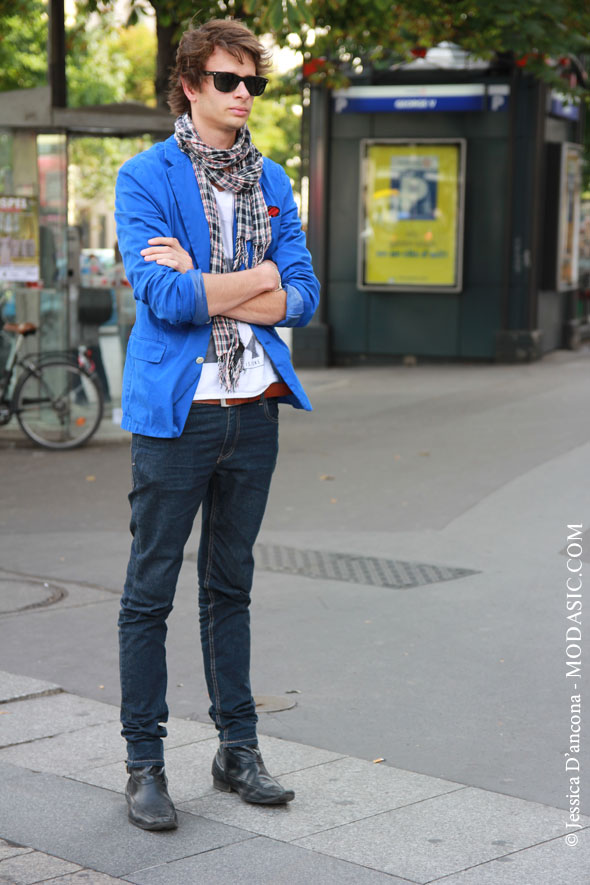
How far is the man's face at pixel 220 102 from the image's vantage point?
3.31m

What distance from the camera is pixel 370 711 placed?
14.0 ft

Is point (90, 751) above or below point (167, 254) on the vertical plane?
below

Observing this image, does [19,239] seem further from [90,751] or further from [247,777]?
[247,777]

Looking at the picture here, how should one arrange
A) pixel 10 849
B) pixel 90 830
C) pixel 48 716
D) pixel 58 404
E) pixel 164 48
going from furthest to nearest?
pixel 164 48, pixel 58 404, pixel 48 716, pixel 90 830, pixel 10 849

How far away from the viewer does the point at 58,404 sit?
34.2ft

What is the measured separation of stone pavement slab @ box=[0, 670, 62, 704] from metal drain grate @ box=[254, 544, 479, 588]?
1925 millimetres

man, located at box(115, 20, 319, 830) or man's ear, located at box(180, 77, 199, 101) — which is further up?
man's ear, located at box(180, 77, 199, 101)

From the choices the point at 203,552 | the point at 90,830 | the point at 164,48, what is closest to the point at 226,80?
the point at 203,552

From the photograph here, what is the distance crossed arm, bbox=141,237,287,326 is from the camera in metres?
3.24

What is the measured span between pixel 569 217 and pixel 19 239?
939 cm

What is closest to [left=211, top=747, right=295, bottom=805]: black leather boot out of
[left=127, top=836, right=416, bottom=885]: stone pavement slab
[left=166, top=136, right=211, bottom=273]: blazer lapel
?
[left=127, top=836, right=416, bottom=885]: stone pavement slab

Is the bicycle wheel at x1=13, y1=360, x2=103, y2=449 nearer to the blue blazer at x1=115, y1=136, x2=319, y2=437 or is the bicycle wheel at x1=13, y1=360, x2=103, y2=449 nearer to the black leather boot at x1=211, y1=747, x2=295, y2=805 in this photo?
the black leather boot at x1=211, y1=747, x2=295, y2=805

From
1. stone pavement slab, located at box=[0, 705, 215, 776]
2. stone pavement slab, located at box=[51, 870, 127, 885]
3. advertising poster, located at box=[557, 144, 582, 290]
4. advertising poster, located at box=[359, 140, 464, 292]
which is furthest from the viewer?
advertising poster, located at box=[557, 144, 582, 290]

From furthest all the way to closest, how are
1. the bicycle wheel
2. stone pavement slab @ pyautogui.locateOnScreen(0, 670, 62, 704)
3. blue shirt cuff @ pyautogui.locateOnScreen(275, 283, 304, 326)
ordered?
the bicycle wheel → stone pavement slab @ pyautogui.locateOnScreen(0, 670, 62, 704) → blue shirt cuff @ pyautogui.locateOnScreen(275, 283, 304, 326)
